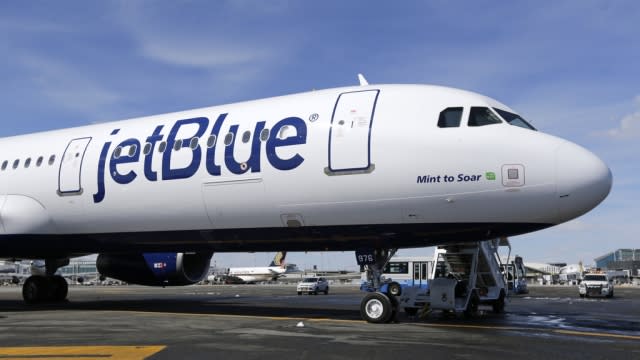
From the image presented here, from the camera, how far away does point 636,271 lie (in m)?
125

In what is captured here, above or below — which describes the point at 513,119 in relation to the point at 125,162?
above

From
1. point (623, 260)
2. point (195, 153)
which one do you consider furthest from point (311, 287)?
point (623, 260)

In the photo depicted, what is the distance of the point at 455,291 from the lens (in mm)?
17312

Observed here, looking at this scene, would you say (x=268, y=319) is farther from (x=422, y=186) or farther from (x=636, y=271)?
(x=636, y=271)

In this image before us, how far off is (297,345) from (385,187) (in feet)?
15.2

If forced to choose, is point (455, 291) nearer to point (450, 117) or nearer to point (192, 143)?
point (450, 117)

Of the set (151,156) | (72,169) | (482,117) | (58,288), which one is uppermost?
(482,117)

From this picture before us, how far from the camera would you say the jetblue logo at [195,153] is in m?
15.8

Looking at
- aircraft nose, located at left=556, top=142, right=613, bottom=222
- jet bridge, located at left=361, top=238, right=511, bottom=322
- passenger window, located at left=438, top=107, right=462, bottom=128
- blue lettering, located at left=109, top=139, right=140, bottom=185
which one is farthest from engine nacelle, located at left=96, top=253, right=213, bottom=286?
aircraft nose, located at left=556, top=142, right=613, bottom=222

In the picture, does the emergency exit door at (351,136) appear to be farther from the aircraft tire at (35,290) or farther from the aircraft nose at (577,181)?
the aircraft tire at (35,290)

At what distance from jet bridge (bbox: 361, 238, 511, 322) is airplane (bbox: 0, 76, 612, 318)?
132 centimetres

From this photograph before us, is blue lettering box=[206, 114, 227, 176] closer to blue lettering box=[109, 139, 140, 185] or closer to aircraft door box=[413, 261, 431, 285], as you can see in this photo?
blue lettering box=[109, 139, 140, 185]

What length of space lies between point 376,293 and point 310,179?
3.17m

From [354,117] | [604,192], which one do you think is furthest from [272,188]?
[604,192]
